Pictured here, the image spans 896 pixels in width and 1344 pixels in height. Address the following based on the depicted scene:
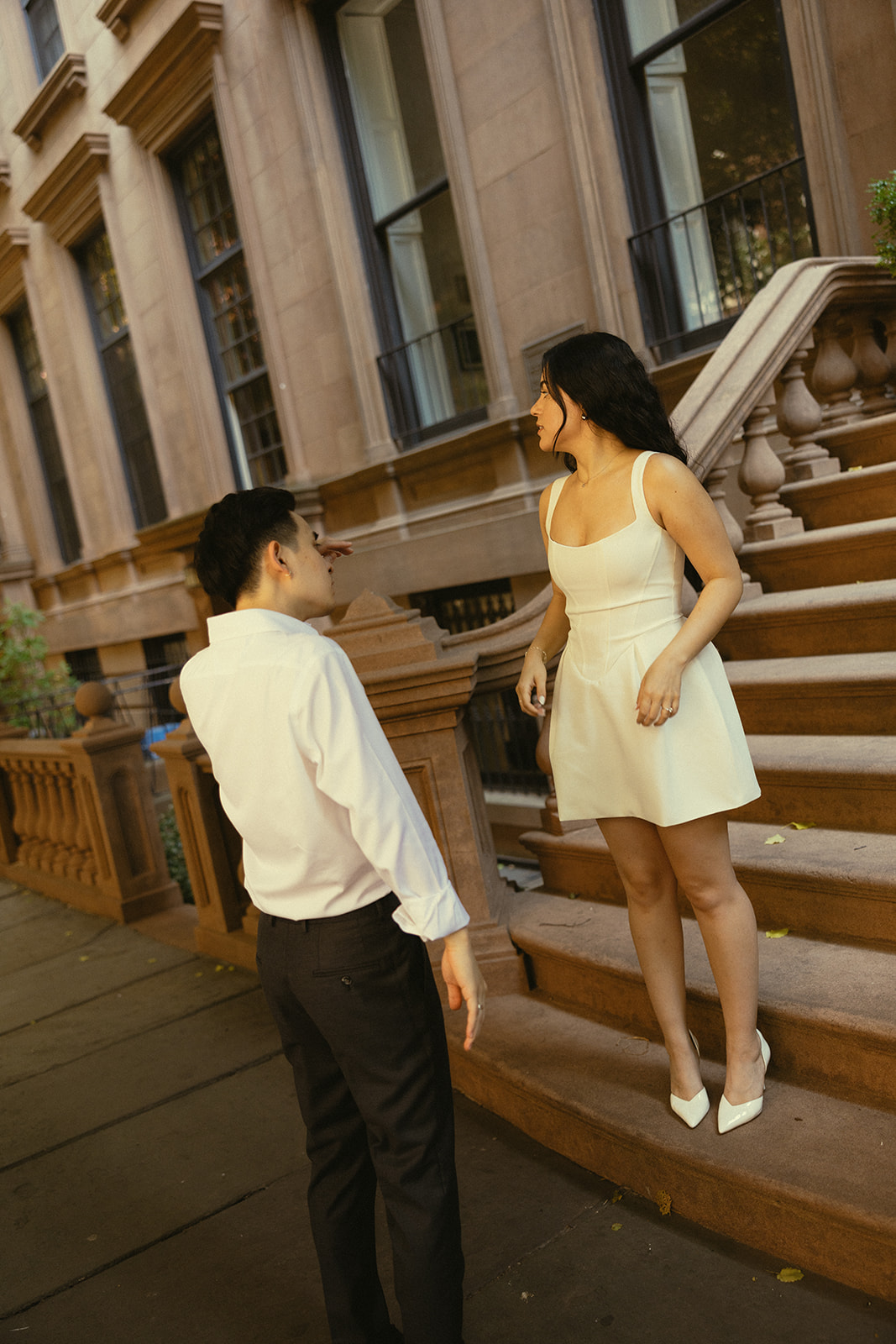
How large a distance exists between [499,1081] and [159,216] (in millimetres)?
11846

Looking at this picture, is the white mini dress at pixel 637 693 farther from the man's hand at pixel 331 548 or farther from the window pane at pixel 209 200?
the window pane at pixel 209 200

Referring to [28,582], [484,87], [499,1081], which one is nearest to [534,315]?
[484,87]

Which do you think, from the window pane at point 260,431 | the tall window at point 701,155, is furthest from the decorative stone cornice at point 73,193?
the tall window at point 701,155

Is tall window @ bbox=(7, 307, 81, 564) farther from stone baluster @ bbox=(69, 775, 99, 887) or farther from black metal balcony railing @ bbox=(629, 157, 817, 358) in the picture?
black metal balcony railing @ bbox=(629, 157, 817, 358)

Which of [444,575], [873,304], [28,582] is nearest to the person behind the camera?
[873,304]

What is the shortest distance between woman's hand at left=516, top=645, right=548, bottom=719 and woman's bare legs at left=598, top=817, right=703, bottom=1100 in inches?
14.7

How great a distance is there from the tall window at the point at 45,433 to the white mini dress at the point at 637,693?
16.5 m

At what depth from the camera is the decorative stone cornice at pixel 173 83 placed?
1034 cm

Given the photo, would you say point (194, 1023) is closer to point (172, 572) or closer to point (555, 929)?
point (555, 929)

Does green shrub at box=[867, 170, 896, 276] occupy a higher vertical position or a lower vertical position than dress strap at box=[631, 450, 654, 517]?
higher

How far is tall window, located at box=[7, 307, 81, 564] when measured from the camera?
17594 millimetres

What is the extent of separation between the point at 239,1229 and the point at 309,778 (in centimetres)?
180

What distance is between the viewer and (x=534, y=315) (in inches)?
316

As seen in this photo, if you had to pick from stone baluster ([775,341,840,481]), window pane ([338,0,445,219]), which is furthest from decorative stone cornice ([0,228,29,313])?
stone baluster ([775,341,840,481])
